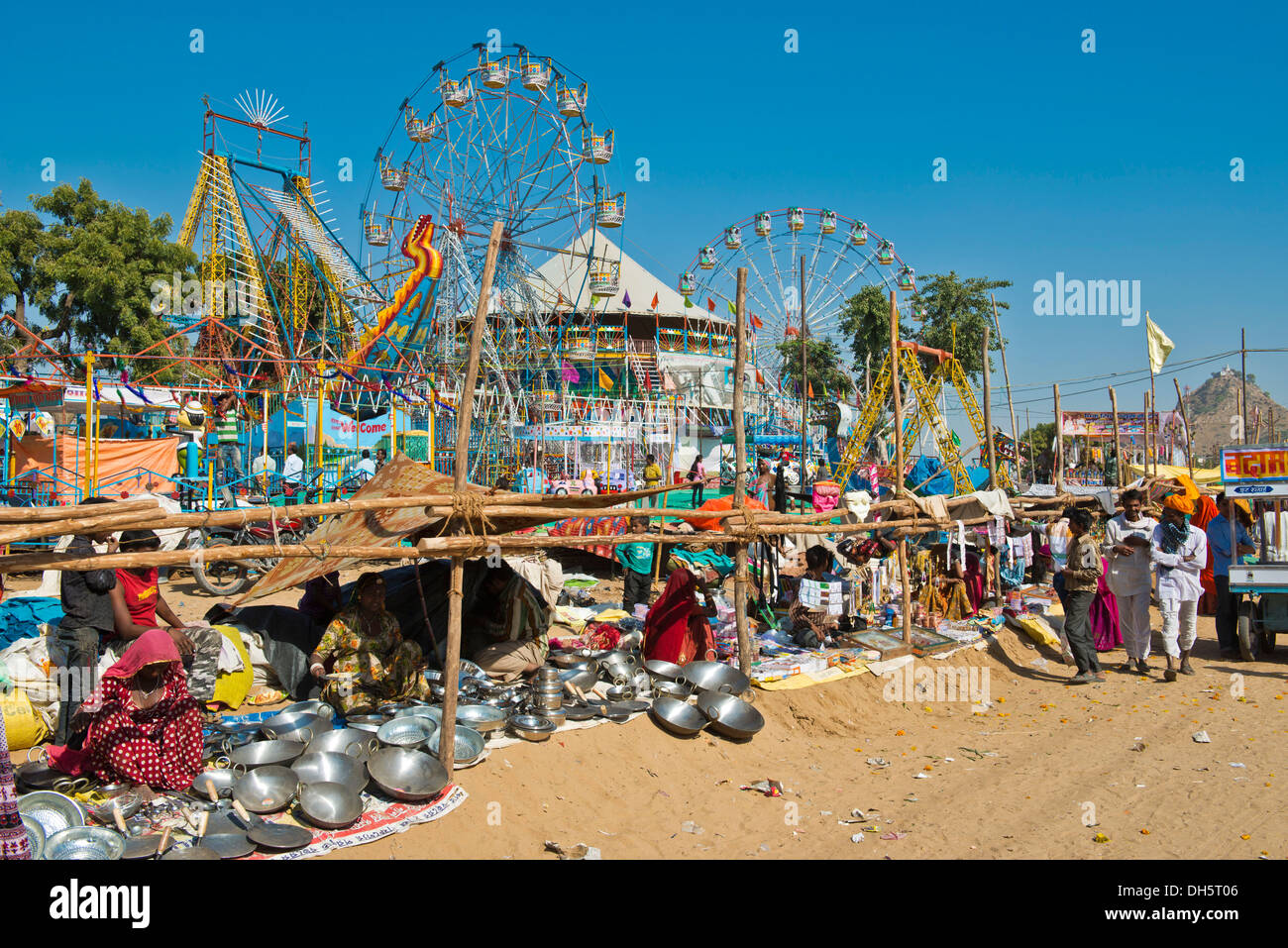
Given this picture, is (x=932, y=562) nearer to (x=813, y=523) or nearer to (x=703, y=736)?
(x=813, y=523)

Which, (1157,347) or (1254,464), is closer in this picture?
(1254,464)

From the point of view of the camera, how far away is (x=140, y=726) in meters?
4.49

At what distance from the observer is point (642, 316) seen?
135 feet

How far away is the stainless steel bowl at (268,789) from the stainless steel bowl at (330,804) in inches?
4.1

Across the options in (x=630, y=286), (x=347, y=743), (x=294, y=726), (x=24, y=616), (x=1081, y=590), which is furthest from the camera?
(x=630, y=286)

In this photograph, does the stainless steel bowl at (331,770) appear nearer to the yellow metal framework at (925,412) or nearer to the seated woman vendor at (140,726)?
the seated woman vendor at (140,726)

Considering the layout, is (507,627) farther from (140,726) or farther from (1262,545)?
(1262,545)

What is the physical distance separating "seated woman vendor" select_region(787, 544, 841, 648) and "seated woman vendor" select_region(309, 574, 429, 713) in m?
3.83

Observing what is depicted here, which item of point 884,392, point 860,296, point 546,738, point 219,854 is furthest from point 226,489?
point 860,296

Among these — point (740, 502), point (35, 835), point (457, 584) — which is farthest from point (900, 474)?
point (35, 835)

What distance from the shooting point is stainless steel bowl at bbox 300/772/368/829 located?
4.19 m

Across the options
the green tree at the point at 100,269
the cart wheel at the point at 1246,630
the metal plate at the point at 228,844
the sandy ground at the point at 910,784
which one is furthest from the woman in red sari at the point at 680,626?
the green tree at the point at 100,269

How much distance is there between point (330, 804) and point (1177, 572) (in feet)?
24.3

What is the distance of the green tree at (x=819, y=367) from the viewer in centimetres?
3192
